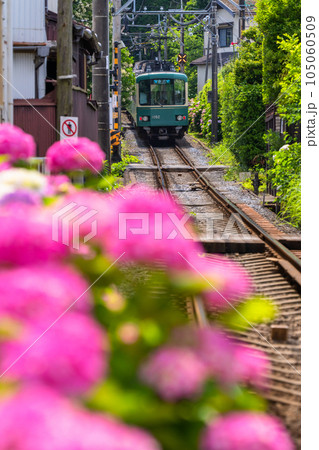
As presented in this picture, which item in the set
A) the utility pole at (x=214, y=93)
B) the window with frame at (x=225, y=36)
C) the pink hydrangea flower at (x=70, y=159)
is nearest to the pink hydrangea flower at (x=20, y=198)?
the pink hydrangea flower at (x=70, y=159)

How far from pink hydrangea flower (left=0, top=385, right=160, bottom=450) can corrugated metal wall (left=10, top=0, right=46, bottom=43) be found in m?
14.9

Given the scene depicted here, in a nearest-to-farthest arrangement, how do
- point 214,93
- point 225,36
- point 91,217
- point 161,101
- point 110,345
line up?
point 110,345, point 91,217, point 161,101, point 214,93, point 225,36

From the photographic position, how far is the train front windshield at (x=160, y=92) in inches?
1188

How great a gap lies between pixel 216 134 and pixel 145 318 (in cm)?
3043

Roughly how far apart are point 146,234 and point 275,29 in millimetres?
16543

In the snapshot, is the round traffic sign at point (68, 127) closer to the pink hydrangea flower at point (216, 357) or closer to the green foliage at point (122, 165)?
the green foliage at point (122, 165)

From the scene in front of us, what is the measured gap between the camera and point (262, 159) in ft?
69.5

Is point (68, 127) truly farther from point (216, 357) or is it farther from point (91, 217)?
point (216, 357)

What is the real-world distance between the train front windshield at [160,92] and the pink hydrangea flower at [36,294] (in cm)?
2921

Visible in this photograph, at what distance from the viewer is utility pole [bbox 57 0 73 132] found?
10570 millimetres

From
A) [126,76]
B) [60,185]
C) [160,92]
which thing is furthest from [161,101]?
[60,185]

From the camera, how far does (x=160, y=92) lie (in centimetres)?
3025

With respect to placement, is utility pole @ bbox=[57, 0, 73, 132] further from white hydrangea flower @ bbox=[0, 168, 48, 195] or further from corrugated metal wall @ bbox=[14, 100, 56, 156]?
white hydrangea flower @ bbox=[0, 168, 48, 195]
